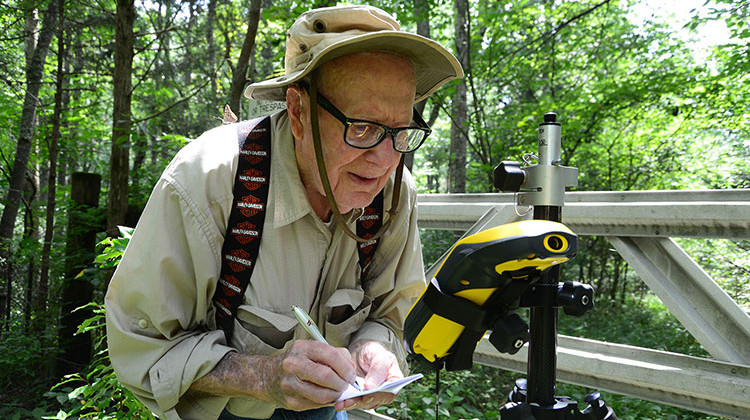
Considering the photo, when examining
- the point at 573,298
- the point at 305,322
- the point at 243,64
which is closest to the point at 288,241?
the point at 305,322

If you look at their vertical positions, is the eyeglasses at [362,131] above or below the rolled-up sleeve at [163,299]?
above

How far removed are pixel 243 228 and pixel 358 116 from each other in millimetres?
414

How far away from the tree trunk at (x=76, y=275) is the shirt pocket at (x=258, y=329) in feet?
14.3

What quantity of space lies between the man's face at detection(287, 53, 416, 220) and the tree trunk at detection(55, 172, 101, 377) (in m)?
4.47

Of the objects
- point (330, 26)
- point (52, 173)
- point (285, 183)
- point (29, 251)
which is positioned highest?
point (330, 26)

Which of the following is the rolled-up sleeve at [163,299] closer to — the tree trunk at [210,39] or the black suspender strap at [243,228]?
the black suspender strap at [243,228]

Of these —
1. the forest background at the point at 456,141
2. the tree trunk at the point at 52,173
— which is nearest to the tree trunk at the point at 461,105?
the forest background at the point at 456,141

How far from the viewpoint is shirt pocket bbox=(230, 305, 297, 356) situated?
1.29m

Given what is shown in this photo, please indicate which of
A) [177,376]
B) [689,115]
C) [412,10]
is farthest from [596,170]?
[177,376]

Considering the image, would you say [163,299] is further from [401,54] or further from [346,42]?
[401,54]

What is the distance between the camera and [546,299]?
3.79ft

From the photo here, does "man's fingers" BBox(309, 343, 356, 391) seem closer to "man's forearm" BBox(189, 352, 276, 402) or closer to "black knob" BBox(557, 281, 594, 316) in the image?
"man's forearm" BBox(189, 352, 276, 402)

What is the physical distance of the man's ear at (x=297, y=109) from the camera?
1.36 metres

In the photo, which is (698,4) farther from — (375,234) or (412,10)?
(375,234)
